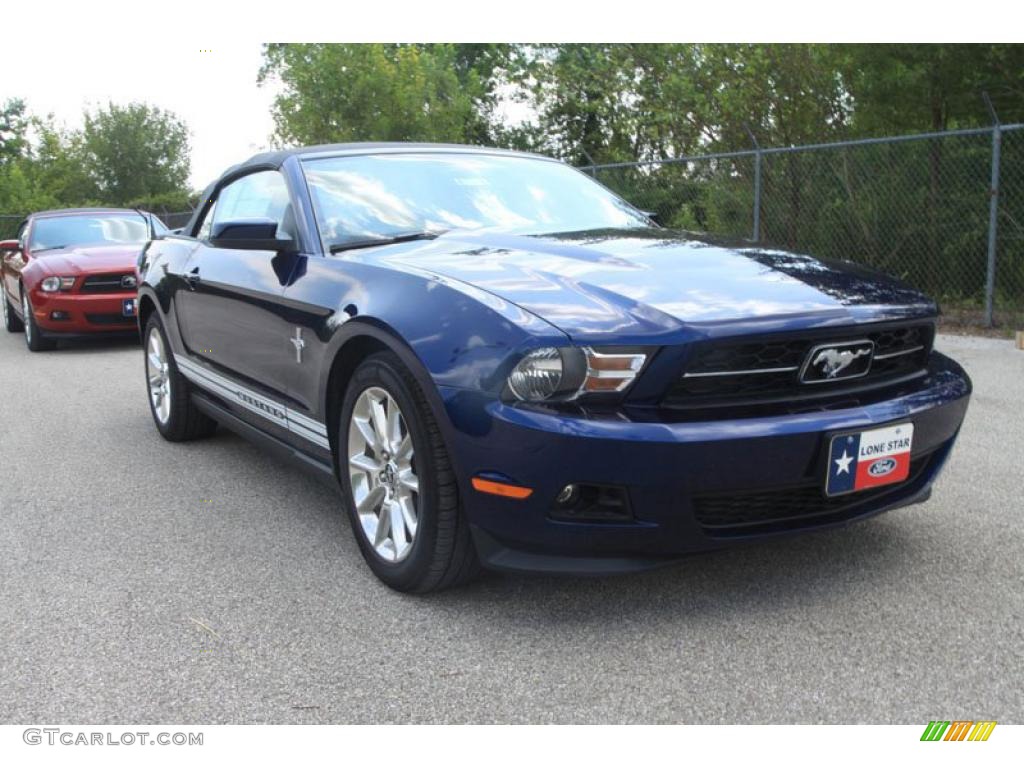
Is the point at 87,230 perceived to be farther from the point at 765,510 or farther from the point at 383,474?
the point at 765,510

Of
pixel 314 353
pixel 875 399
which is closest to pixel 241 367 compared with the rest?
pixel 314 353

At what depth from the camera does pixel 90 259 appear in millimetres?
10109

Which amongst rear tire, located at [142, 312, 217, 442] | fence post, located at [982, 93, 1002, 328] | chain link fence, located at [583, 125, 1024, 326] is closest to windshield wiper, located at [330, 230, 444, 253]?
rear tire, located at [142, 312, 217, 442]

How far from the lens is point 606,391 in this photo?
267 centimetres

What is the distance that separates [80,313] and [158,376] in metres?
4.69

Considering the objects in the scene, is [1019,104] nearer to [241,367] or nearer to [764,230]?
[764,230]

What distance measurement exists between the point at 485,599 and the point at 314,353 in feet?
3.43

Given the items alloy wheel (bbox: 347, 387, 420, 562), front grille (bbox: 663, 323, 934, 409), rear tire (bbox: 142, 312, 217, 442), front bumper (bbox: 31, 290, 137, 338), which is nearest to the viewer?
front grille (bbox: 663, 323, 934, 409)

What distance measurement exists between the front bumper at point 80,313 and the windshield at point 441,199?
6509 mm

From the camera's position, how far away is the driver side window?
4074 mm

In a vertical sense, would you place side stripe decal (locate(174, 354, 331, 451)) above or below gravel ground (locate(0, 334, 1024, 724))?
above

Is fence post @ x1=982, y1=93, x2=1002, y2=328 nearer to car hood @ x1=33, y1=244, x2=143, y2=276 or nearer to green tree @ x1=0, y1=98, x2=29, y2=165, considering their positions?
car hood @ x1=33, y1=244, x2=143, y2=276

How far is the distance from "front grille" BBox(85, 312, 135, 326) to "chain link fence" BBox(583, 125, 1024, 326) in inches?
228

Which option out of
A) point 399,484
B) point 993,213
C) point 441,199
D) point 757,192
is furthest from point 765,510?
point 757,192
